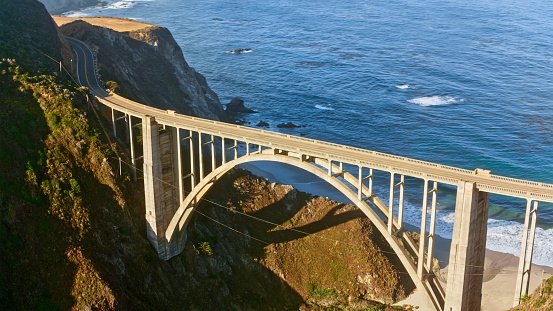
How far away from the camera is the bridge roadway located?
3650cm

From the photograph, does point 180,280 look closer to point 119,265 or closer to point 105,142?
point 119,265

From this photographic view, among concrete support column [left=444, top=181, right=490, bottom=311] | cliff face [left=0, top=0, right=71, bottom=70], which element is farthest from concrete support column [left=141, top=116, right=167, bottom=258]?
concrete support column [left=444, top=181, right=490, bottom=311]

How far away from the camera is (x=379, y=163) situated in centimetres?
3969

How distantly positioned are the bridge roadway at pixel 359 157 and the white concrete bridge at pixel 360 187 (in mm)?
68

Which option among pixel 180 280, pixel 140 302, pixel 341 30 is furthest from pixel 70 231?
pixel 341 30

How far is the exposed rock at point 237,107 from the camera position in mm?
105088

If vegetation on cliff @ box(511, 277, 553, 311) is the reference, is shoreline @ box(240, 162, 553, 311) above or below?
below

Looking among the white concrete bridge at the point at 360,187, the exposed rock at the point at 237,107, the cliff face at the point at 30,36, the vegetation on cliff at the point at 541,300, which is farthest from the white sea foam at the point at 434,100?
Result: the vegetation on cliff at the point at 541,300

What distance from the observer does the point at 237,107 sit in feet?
347

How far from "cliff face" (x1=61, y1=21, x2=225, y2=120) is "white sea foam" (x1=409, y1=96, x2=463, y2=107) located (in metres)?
40.7

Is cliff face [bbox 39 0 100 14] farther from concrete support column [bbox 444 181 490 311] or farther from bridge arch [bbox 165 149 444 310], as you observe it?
concrete support column [bbox 444 181 490 311]

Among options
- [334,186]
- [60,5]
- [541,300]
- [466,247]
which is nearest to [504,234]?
[334,186]

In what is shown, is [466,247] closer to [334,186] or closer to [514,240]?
[334,186]

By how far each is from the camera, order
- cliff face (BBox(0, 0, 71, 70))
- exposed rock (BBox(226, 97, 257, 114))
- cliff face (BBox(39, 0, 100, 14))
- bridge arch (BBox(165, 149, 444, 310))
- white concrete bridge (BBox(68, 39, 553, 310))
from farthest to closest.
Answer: cliff face (BBox(39, 0, 100, 14)), exposed rock (BBox(226, 97, 257, 114)), cliff face (BBox(0, 0, 71, 70)), bridge arch (BBox(165, 149, 444, 310)), white concrete bridge (BBox(68, 39, 553, 310))
